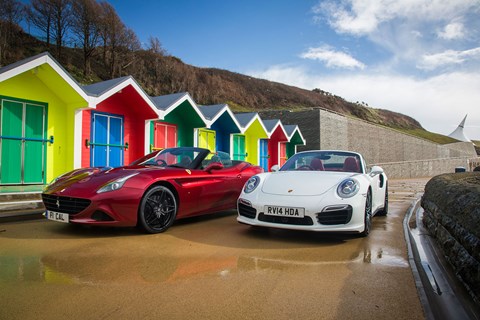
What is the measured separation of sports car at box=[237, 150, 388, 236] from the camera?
4.29 meters

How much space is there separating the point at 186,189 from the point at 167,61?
44.6m

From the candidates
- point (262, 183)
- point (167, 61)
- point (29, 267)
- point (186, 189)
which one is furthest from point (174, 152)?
point (167, 61)

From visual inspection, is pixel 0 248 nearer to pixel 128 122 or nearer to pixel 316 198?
pixel 316 198

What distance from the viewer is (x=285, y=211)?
14.3 feet

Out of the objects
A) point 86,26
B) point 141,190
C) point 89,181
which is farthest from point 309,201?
point 86,26

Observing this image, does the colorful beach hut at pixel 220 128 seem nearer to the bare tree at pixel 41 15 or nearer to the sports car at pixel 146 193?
the sports car at pixel 146 193

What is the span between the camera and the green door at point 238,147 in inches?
678

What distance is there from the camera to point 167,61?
4675 cm

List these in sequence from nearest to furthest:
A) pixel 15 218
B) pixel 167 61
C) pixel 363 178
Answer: pixel 363 178 → pixel 15 218 → pixel 167 61

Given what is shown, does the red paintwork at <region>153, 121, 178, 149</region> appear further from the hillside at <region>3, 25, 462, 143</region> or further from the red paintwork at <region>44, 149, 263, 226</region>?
the hillside at <region>3, 25, 462, 143</region>

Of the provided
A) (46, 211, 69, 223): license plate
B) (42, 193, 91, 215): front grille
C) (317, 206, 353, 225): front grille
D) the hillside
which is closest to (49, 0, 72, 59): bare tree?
the hillside

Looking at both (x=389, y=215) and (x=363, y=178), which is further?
(x=389, y=215)

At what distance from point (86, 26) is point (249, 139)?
27.5 meters

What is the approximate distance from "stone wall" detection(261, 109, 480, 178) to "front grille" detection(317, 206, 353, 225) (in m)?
20.4
